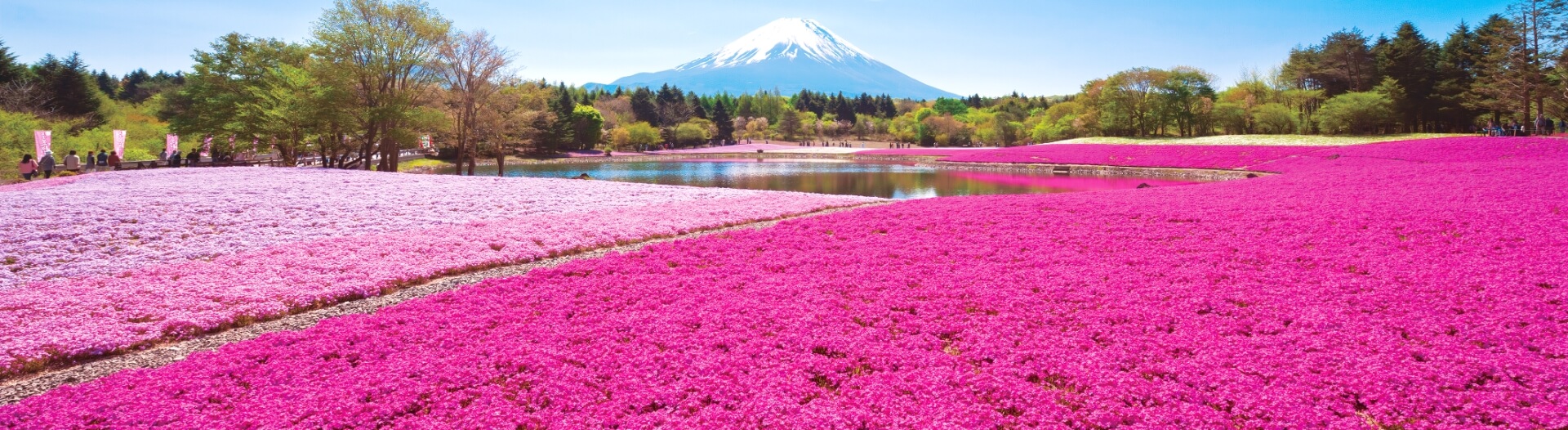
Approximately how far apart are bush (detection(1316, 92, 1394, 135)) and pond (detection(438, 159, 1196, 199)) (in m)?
28.3

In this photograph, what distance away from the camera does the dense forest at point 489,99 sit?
36.6 metres

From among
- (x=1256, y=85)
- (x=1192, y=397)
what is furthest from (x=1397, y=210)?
(x=1256, y=85)

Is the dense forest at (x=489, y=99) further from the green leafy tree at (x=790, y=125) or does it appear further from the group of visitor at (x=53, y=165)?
the green leafy tree at (x=790, y=125)

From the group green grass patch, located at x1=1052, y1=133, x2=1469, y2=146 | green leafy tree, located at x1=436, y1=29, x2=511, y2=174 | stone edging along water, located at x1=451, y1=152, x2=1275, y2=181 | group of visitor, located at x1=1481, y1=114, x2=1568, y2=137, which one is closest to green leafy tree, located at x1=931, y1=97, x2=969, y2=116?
stone edging along water, located at x1=451, y1=152, x2=1275, y2=181

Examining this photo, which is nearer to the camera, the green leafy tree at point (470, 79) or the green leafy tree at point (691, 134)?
the green leafy tree at point (470, 79)

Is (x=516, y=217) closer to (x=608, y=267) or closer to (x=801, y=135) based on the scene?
(x=608, y=267)

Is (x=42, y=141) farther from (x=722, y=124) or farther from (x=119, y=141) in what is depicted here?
(x=722, y=124)

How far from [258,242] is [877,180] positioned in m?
34.8

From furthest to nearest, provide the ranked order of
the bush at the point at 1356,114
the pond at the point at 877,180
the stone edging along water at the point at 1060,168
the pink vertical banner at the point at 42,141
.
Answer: the bush at the point at 1356,114
the stone edging along water at the point at 1060,168
the pond at the point at 877,180
the pink vertical banner at the point at 42,141

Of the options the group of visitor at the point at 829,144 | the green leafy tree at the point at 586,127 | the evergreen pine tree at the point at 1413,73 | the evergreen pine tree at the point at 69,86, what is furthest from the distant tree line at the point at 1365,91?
the evergreen pine tree at the point at 69,86

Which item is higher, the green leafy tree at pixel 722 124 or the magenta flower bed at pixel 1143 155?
the green leafy tree at pixel 722 124

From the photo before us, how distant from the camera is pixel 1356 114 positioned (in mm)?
58906

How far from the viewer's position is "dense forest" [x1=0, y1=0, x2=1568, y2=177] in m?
36.6

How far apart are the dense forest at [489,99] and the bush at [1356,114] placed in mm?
174
